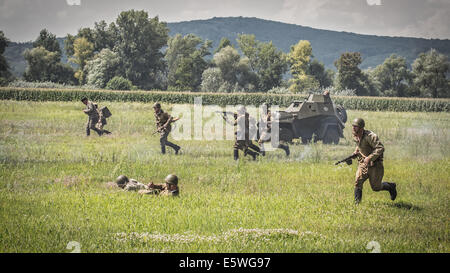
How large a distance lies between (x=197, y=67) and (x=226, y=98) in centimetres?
709

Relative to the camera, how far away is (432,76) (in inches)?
611

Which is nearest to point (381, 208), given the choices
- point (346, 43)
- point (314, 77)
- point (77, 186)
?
point (77, 186)

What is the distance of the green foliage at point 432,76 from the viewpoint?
14571 millimetres

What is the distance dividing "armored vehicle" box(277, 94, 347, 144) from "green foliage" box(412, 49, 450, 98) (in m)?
3.21

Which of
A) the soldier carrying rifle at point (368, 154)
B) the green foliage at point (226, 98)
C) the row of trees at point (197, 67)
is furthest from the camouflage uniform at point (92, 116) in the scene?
the soldier carrying rifle at point (368, 154)

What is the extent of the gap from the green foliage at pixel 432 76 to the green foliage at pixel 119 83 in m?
12.1

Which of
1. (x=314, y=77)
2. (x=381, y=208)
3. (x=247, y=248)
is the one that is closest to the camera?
(x=247, y=248)

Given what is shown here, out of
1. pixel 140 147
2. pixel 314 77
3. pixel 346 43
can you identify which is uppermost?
pixel 346 43

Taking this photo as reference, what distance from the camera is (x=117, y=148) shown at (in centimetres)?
1577

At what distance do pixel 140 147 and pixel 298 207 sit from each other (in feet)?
28.6

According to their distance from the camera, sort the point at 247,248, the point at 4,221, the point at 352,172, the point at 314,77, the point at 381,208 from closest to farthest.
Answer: the point at 247,248 → the point at 4,221 → the point at 381,208 → the point at 352,172 → the point at 314,77

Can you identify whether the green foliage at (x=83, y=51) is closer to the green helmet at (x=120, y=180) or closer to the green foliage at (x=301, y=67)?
the green helmet at (x=120, y=180)

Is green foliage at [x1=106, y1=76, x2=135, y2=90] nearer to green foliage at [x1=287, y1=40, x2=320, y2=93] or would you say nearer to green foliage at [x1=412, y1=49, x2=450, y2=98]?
green foliage at [x1=287, y1=40, x2=320, y2=93]
